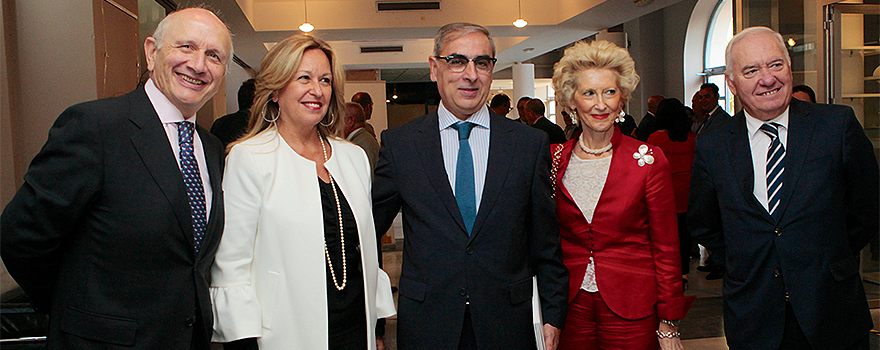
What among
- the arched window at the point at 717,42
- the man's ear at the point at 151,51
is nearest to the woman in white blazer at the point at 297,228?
the man's ear at the point at 151,51

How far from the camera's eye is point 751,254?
6.84 feet

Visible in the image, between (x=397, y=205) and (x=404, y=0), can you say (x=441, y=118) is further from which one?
(x=404, y=0)

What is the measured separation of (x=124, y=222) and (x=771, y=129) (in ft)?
6.88

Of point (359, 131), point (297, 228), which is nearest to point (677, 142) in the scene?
point (359, 131)

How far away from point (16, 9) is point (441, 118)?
298 centimetres

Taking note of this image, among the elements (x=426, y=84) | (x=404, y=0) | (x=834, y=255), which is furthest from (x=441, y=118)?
(x=426, y=84)

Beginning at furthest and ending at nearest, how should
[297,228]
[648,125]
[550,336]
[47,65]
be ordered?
[648,125], [47,65], [550,336], [297,228]

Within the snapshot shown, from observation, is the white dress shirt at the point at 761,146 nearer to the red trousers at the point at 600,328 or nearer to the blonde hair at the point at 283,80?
the red trousers at the point at 600,328

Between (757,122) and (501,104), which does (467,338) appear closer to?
(757,122)

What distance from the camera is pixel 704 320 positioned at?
4582 mm

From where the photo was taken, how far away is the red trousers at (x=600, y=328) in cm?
223

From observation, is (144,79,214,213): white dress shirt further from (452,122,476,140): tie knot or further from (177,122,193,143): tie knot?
(452,122,476,140): tie knot

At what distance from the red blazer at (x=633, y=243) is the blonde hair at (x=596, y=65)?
29cm

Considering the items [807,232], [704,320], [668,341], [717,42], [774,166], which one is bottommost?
[704,320]
